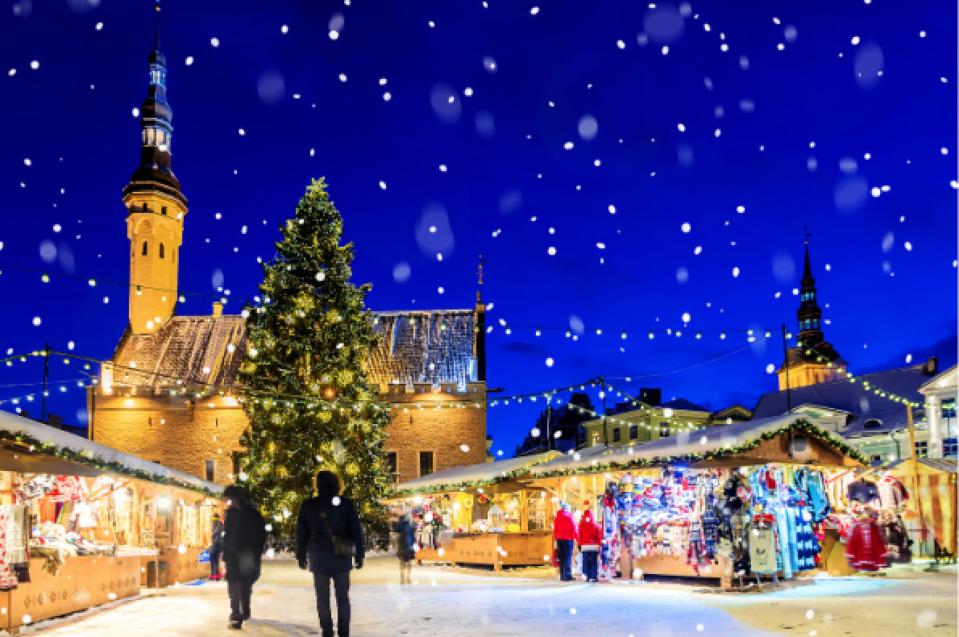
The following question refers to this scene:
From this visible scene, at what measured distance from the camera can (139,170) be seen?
46.4 metres

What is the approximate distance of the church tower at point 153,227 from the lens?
46.2 m

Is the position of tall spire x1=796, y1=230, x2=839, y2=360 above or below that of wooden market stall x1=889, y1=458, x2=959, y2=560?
above

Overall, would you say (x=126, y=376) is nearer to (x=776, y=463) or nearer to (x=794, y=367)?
(x=776, y=463)

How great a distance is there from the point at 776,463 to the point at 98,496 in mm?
11239

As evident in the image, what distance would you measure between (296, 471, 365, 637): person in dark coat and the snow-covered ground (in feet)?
4.74

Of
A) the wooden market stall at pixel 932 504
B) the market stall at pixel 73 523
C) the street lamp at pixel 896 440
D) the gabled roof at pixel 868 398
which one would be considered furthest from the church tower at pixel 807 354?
the market stall at pixel 73 523

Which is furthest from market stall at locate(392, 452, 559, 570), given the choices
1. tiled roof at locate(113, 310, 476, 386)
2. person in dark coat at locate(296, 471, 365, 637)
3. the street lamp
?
the street lamp

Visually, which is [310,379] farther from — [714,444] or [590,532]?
[714,444]

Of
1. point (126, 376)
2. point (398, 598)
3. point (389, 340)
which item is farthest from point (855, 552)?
point (126, 376)

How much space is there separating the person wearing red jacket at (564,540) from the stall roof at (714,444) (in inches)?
40.3

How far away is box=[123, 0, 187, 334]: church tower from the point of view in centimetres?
4622

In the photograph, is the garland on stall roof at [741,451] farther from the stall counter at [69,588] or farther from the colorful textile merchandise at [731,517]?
the stall counter at [69,588]

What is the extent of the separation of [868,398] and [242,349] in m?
32.7

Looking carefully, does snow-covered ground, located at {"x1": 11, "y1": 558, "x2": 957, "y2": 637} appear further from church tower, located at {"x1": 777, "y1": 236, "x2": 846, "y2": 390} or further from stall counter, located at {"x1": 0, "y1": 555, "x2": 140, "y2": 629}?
church tower, located at {"x1": 777, "y1": 236, "x2": 846, "y2": 390}
